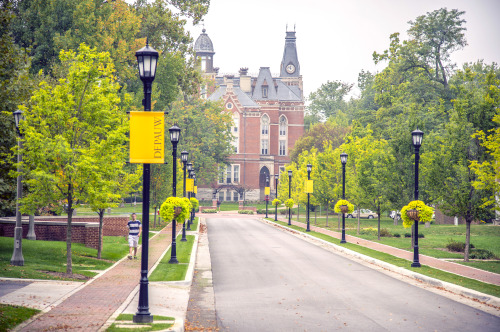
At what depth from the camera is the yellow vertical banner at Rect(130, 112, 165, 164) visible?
1102cm

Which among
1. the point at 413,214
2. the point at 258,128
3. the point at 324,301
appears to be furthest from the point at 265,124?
the point at 324,301

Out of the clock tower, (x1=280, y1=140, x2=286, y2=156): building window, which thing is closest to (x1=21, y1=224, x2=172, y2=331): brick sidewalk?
(x1=280, y1=140, x2=286, y2=156): building window

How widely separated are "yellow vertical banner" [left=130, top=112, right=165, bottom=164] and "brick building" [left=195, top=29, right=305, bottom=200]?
78.7m

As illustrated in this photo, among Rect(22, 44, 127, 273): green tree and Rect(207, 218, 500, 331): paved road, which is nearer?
Rect(207, 218, 500, 331): paved road

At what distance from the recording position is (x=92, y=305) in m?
11.7

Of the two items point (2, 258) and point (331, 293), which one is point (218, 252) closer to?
point (2, 258)

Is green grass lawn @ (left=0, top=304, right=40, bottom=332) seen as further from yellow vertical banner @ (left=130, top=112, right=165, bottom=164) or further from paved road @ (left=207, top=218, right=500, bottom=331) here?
paved road @ (left=207, top=218, right=500, bottom=331)

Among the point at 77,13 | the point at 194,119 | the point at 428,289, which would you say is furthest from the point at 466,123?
the point at 194,119

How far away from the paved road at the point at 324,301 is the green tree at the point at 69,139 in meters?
5.45

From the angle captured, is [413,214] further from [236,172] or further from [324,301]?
[236,172]

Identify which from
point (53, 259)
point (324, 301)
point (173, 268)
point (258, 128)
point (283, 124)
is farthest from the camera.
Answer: point (283, 124)

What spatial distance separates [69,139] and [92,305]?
23.4 feet

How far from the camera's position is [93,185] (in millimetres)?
16812

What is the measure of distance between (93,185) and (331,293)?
819 cm
